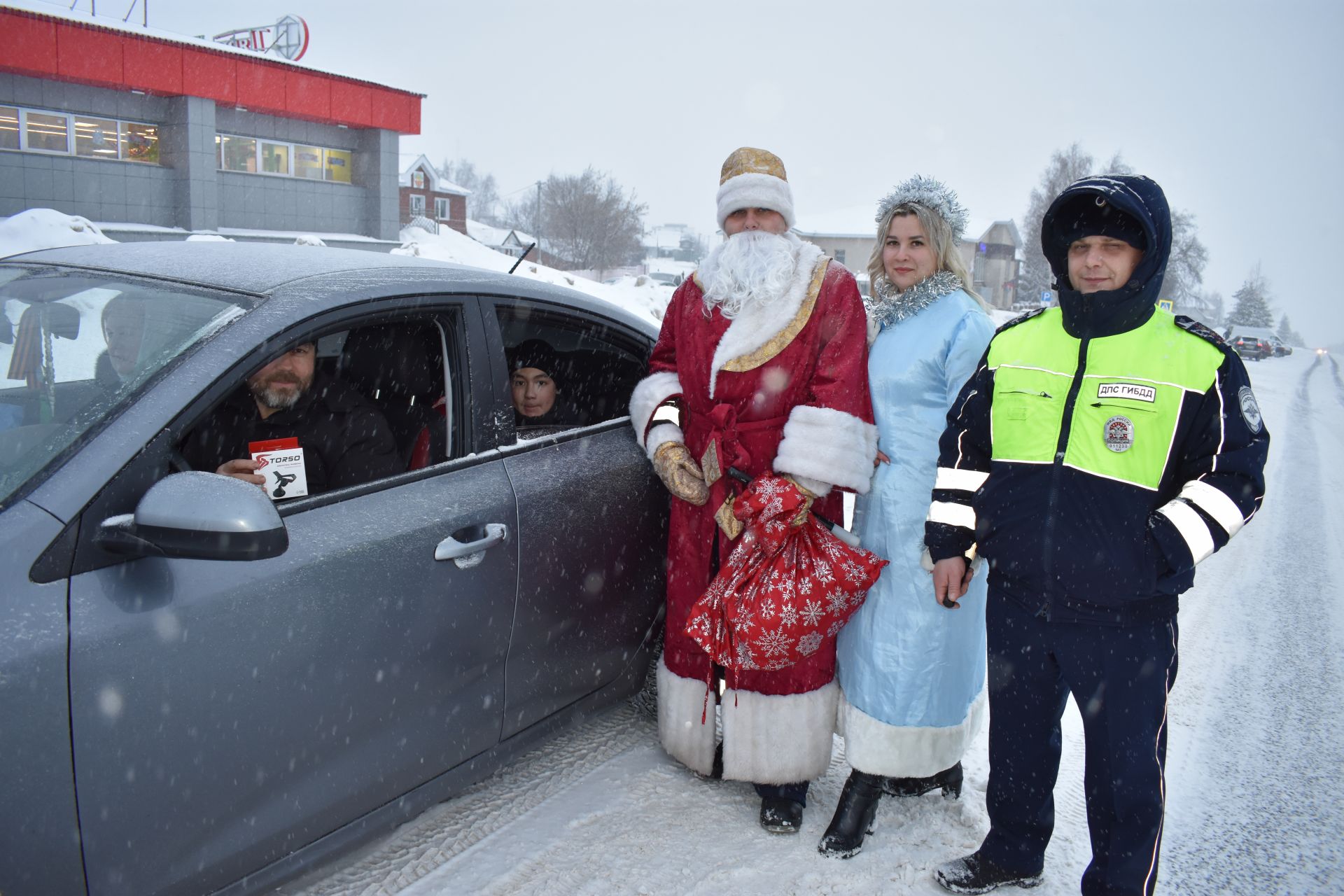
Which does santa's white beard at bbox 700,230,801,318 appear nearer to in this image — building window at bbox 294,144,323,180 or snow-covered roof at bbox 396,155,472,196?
building window at bbox 294,144,323,180

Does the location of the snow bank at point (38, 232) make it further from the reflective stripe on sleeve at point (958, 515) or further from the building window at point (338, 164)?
A: the building window at point (338, 164)

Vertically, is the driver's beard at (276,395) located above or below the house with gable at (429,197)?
below

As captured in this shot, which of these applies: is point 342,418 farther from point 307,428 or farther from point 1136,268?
point 1136,268

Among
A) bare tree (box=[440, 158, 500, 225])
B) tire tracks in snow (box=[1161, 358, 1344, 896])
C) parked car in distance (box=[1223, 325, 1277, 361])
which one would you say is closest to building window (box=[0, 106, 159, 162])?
tire tracks in snow (box=[1161, 358, 1344, 896])

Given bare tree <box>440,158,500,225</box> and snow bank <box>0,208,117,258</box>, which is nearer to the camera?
snow bank <box>0,208,117,258</box>

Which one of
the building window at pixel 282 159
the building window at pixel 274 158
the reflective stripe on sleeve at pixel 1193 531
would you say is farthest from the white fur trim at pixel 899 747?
the building window at pixel 274 158

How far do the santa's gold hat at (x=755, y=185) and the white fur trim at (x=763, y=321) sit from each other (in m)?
0.19

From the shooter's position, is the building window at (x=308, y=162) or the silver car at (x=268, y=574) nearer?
the silver car at (x=268, y=574)

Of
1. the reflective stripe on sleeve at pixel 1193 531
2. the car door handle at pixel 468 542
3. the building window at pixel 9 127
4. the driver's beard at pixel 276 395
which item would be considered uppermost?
the building window at pixel 9 127

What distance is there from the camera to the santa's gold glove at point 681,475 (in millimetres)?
2850

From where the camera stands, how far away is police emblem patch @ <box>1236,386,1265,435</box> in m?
2.02

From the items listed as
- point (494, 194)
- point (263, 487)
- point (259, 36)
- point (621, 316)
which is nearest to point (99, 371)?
point (263, 487)

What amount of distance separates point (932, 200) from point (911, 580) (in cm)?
121

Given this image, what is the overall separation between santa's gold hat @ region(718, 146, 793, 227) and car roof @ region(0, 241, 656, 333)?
68cm
